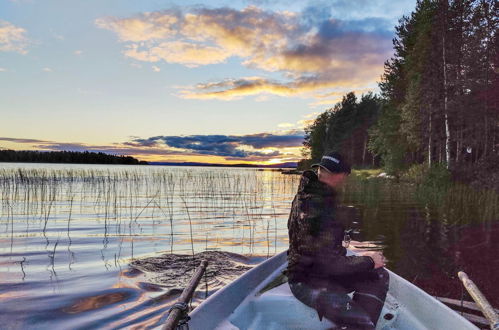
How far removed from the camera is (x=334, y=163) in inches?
153

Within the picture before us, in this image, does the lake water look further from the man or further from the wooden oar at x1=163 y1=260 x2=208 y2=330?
the wooden oar at x1=163 y1=260 x2=208 y2=330

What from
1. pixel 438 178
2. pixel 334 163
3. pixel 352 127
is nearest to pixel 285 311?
pixel 334 163

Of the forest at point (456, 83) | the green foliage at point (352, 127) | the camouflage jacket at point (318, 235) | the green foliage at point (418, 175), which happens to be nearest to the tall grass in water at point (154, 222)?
the camouflage jacket at point (318, 235)

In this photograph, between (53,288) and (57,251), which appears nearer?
(53,288)

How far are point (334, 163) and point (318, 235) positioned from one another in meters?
0.72

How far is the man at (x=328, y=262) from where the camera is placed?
3695 millimetres

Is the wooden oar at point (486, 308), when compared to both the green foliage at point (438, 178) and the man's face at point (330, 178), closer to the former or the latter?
the man's face at point (330, 178)

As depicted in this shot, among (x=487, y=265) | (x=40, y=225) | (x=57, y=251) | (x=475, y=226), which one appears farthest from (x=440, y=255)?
(x=40, y=225)

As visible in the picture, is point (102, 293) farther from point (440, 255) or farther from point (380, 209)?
point (380, 209)

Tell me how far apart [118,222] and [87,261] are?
18.0ft

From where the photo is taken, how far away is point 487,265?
839cm

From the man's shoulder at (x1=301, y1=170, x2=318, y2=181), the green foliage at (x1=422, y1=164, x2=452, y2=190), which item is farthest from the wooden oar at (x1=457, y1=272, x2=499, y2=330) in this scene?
the green foliage at (x1=422, y1=164, x2=452, y2=190)

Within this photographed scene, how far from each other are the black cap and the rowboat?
61.9 inches

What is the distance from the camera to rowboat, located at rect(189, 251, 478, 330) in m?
3.86
